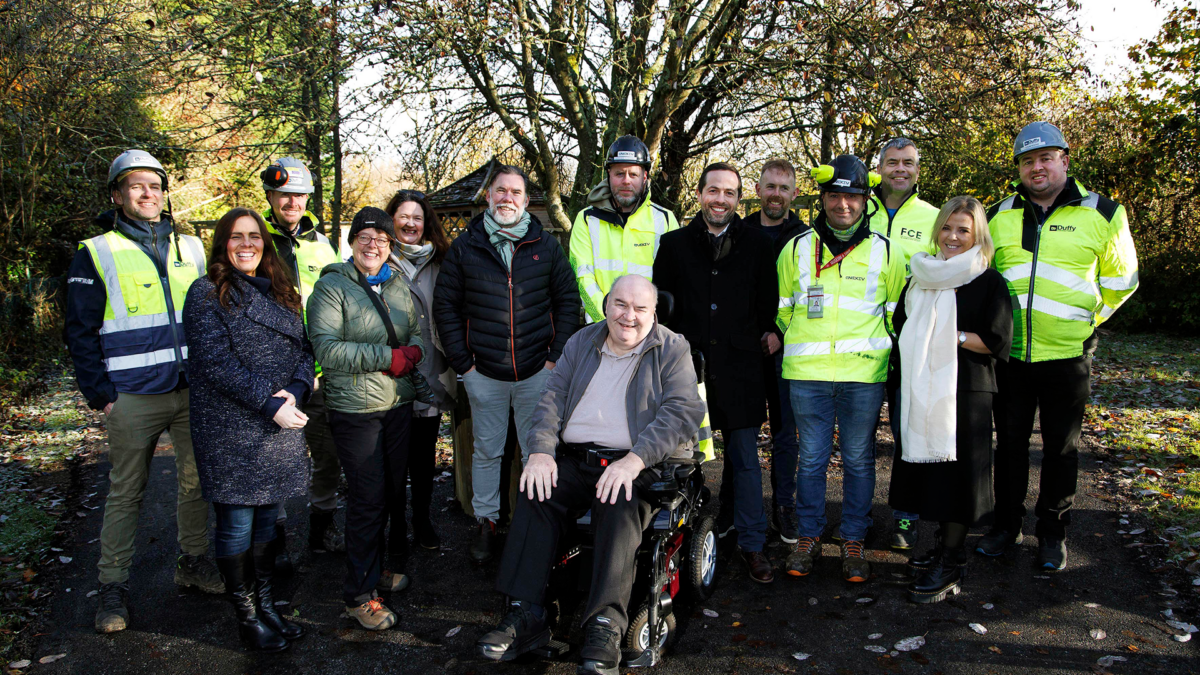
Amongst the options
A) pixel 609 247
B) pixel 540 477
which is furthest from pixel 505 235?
pixel 540 477

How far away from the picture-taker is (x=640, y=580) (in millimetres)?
3324

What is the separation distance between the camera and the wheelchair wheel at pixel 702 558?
142 inches

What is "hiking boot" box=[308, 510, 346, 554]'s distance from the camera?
4.54m

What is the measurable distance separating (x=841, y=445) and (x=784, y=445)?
1.71ft

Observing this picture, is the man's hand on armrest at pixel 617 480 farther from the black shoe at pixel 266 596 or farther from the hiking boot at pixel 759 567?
the black shoe at pixel 266 596

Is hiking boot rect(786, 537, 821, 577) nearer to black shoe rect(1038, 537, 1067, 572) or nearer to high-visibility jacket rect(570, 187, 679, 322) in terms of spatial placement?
black shoe rect(1038, 537, 1067, 572)

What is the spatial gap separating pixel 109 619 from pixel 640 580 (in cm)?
261

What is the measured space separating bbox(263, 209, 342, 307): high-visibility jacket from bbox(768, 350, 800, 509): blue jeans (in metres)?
2.88

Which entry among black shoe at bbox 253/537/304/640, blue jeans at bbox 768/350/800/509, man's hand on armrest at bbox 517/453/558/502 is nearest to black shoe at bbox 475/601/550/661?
man's hand on armrest at bbox 517/453/558/502

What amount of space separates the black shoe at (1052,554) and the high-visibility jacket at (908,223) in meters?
1.82

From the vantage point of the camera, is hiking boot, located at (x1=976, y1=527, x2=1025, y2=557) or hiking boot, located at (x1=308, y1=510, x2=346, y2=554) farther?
hiking boot, located at (x1=308, y1=510, x2=346, y2=554)

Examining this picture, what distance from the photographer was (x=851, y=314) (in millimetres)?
3967

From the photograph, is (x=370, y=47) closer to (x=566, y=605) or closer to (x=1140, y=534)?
(x=566, y=605)

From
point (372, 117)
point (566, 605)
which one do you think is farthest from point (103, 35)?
point (566, 605)
